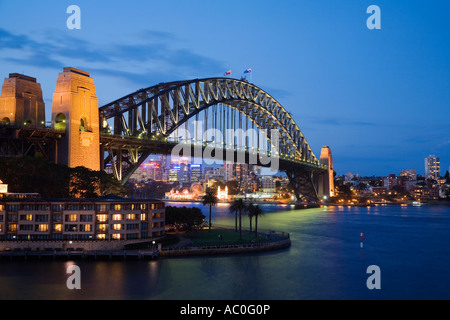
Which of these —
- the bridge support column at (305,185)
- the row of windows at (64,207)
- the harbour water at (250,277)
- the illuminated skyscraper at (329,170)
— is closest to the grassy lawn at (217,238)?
the harbour water at (250,277)

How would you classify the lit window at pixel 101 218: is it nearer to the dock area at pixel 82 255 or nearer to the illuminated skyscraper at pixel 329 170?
the dock area at pixel 82 255

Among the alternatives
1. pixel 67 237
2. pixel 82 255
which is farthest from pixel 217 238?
pixel 67 237

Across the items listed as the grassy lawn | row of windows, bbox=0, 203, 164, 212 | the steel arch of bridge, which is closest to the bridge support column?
the steel arch of bridge

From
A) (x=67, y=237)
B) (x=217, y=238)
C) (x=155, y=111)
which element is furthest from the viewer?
(x=155, y=111)

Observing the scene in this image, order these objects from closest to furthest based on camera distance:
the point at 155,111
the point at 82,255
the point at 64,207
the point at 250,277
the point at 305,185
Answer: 1. the point at 250,277
2. the point at 82,255
3. the point at 64,207
4. the point at 155,111
5. the point at 305,185

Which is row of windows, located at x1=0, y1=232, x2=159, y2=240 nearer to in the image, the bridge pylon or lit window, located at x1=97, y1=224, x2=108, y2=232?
lit window, located at x1=97, y1=224, x2=108, y2=232

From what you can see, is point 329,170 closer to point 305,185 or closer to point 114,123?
point 305,185

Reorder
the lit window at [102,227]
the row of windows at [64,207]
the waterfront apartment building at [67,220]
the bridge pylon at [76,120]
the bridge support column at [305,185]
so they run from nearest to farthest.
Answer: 1. the waterfront apartment building at [67,220]
2. the row of windows at [64,207]
3. the lit window at [102,227]
4. the bridge pylon at [76,120]
5. the bridge support column at [305,185]
